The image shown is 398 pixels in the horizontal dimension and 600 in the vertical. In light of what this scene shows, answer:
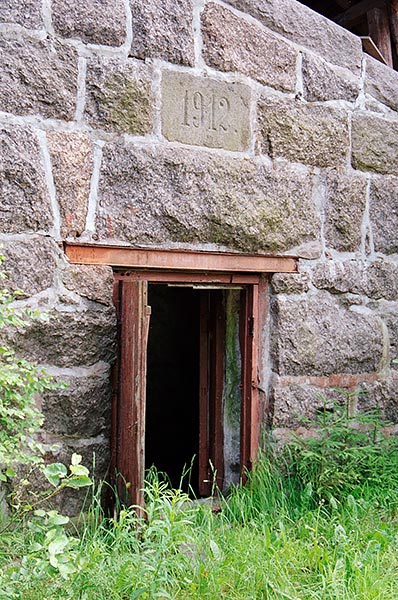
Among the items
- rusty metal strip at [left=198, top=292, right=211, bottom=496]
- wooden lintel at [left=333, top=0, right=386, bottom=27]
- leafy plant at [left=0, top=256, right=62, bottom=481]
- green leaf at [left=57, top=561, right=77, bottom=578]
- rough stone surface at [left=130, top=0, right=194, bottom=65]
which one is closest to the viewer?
green leaf at [left=57, top=561, right=77, bottom=578]

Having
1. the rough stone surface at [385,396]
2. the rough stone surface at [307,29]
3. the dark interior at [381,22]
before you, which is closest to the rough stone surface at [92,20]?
the rough stone surface at [307,29]

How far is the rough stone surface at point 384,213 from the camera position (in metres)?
4.05

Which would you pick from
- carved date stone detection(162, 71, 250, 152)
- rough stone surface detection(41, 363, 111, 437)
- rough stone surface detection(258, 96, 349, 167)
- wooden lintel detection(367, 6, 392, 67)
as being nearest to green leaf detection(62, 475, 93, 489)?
rough stone surface detection(41, 363, 111, 437)

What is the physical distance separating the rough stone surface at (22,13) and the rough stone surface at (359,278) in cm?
182

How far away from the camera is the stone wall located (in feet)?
9.64

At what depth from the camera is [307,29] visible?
12.4 ft

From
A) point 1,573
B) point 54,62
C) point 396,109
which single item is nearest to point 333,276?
point 396,109

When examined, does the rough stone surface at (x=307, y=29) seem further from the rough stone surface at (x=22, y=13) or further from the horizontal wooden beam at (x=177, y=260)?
the horizontal wooden beam at (x=177, y=260)

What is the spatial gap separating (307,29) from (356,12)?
2095 mm

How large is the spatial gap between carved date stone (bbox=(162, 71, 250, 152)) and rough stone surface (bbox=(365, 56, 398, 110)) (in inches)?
36.5

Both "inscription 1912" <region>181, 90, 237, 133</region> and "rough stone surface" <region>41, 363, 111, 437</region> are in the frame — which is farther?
"inscription 1912" <region>181, 90, 237, 133</region>

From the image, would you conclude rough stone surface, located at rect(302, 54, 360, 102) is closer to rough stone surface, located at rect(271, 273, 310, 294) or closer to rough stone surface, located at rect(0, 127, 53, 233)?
rough stone surface, located at rect(271, 273, 310, 294)

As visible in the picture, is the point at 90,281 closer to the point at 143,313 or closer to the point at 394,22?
the point at 143,313

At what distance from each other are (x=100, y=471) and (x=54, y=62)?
1730 millimetres
